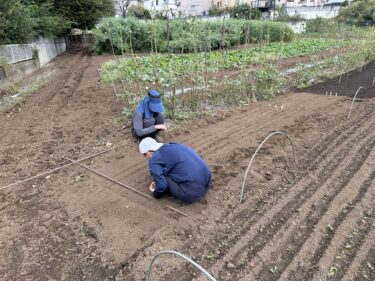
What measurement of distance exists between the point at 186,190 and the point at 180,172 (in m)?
0.19

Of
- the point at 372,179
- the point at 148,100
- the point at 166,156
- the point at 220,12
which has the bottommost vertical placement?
the point at 372,179

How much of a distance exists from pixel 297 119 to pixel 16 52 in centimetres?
875

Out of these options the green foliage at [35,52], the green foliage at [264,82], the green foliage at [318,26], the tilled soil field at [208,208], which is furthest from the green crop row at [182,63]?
the green foliage at [318,26]

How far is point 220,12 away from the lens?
2436 centimetres

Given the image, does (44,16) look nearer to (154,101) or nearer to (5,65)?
(5,65)

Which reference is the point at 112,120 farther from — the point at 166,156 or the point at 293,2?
the point at 293,2

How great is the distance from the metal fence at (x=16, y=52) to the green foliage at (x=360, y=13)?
26548 millimetres

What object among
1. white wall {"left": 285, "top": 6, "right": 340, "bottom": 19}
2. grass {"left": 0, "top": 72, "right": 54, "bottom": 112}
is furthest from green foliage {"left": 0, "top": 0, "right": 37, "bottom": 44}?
white wall {"left": 285, "top": 6, "right": 340, "bottom": 19}

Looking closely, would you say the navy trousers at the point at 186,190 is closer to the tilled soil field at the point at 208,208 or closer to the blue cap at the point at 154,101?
the tilled soil field at the point at 208,208

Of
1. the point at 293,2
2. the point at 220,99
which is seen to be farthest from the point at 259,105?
the point at 293,2

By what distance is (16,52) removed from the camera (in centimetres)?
940

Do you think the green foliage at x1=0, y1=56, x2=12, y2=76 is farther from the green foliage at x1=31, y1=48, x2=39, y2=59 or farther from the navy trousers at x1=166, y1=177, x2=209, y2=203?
the navy trousers at x1=166, y1=177, x2=209, y2=203

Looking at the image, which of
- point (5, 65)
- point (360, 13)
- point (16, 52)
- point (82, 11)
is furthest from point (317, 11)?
point (5, 65)

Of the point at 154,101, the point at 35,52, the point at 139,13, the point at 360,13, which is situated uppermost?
the point at 139,13
